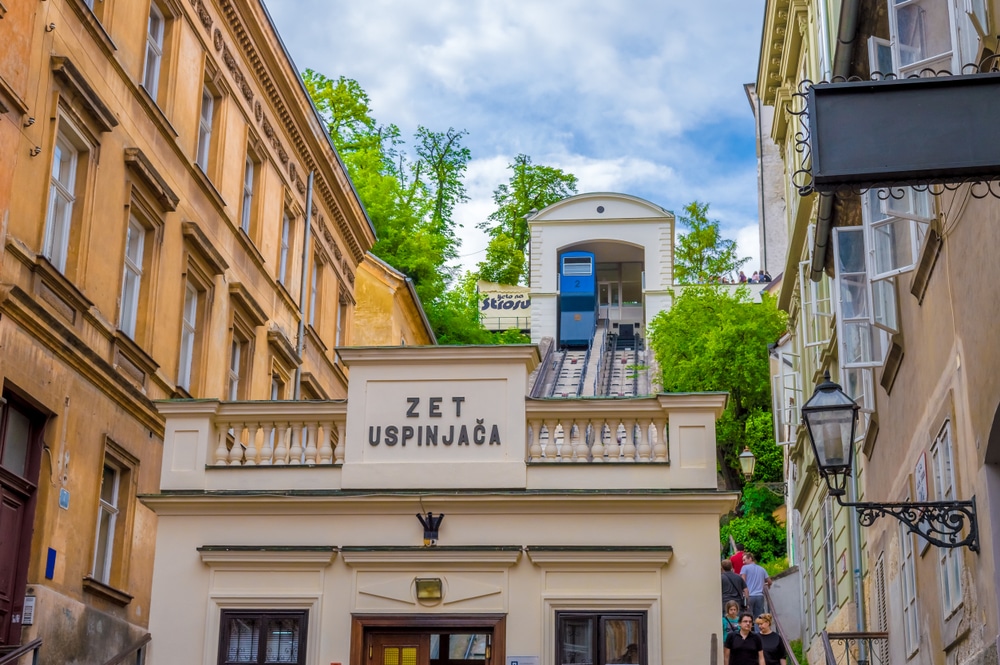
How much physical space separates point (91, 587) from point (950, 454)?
10.8 meters

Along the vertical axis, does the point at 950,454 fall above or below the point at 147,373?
below

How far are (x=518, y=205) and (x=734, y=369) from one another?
36765 mm

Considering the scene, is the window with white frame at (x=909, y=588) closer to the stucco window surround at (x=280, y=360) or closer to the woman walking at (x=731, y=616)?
the woman walking at (x=731, y=616)

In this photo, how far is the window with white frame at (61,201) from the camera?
52.8 ft

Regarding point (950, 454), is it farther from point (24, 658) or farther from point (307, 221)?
point (307, 221)

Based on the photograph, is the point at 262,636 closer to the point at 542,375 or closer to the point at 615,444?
the point at 615,444

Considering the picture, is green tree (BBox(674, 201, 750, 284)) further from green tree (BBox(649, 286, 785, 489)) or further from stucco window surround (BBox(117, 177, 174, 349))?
stucco window surround (BBox(117, 177, 174, 349))

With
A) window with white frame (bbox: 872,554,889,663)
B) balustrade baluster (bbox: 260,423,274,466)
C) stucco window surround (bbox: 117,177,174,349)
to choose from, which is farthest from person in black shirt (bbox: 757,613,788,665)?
stucco window surround (bbox: 117,177,174,349)

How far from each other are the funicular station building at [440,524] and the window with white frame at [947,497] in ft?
6.89

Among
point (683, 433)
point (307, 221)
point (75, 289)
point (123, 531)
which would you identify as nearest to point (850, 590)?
point (683, 433)

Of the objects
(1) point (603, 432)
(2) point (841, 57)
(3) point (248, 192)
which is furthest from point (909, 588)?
(3) point (248, 192)

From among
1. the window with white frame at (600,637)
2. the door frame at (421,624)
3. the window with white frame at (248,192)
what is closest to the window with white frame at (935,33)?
the window with white frame at (600,637)

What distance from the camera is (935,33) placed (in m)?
10.9

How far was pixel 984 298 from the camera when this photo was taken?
30.9 ft
